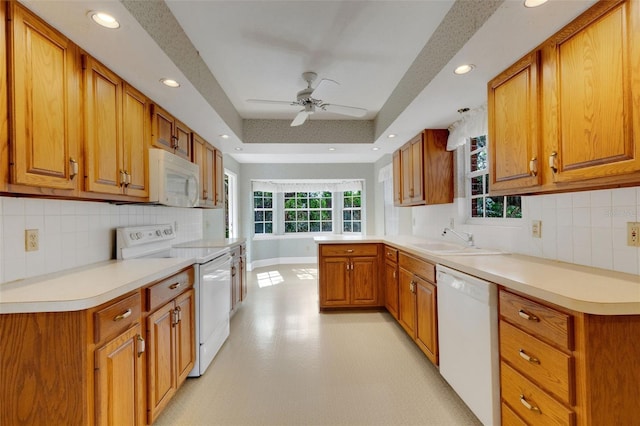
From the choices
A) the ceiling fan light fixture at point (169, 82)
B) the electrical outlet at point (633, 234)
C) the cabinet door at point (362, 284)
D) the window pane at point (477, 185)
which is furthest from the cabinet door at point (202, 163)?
the electrical outlet at point (633, 234)

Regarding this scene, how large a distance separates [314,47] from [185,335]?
7.38 ft

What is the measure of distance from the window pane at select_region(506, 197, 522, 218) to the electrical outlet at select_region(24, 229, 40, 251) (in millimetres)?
3077

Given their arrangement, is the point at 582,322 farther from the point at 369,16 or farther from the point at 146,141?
the point at 146,141

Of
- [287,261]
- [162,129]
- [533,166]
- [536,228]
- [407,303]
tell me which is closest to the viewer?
[533,166]

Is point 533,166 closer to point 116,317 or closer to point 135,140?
point 116,317

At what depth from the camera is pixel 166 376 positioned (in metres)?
1.75

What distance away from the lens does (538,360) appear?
49.1 inches

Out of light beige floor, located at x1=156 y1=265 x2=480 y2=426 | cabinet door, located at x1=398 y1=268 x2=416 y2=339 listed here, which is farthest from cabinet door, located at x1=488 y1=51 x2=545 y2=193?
light beige floor, located at x1=156 y1=265 x2=480 y2=426

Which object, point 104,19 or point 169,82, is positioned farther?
point 169,82

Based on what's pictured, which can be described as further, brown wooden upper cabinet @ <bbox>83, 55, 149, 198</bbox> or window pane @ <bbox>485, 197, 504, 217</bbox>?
window pane @ <bbox>485, 197, 504, 217</bbox>

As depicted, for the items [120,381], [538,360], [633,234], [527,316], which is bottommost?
[120,381]

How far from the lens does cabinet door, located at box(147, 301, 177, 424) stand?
1581 mm

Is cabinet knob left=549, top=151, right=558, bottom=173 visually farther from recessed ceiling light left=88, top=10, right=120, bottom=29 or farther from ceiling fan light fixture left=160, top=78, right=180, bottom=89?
ceiling fan light fixture left=160, top=78, right=180, bottom=89

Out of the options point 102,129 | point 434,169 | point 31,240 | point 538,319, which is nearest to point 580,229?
point 538,319
